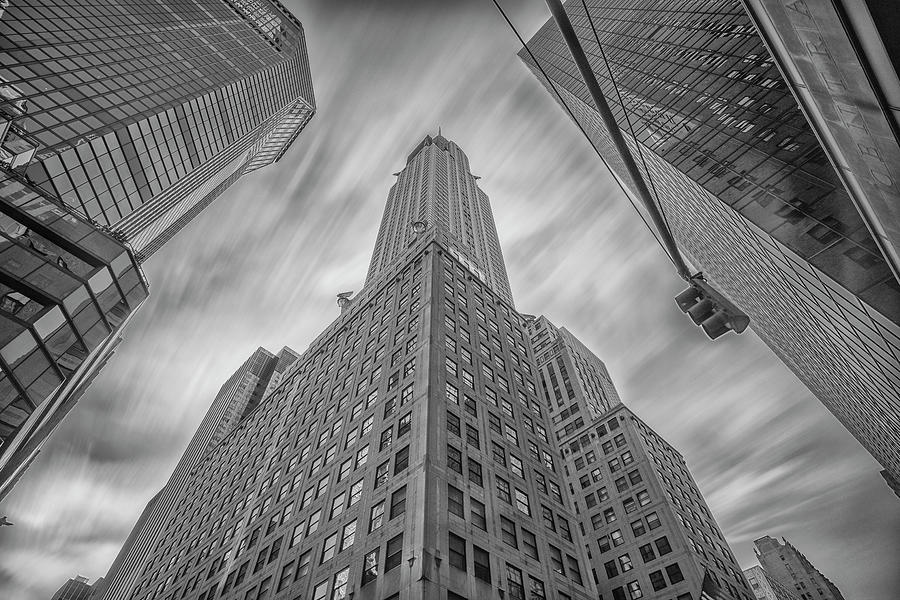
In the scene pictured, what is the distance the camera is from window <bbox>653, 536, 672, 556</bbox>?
2186 inches

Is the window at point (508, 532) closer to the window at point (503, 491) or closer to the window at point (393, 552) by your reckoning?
the window at point (503, 491)

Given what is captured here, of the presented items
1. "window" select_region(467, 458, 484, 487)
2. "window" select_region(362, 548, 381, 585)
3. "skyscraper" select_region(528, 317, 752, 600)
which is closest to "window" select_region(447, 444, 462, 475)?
"window" select_region(467, 458, 484, 487)

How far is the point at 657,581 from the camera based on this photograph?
5428 centimetres

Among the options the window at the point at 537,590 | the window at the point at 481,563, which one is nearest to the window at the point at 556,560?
the window at the point at 537,590

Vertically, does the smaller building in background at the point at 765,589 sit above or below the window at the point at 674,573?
above

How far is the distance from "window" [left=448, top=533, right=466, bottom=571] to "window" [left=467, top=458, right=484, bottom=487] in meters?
5.12

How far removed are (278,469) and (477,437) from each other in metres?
25.5

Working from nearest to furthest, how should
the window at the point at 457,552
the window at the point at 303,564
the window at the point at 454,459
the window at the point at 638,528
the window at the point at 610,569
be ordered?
the window at the point at 457,552 → the window at the point at 303,564 → the window at the point at 454,459 → the window at the point at 610,569 → the window at the point at 638,528

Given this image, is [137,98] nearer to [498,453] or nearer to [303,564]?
[303,564]

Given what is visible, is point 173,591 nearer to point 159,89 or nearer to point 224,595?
point 224,595

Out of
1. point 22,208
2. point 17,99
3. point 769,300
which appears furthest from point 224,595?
point 769,300

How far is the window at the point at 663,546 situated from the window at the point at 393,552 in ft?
144

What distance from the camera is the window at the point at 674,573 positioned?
173 ft

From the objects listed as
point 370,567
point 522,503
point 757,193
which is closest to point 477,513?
point 522,503
